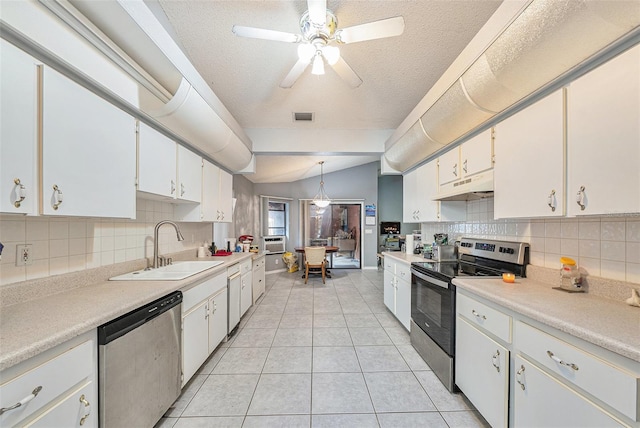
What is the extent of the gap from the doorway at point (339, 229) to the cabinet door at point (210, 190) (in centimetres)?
424

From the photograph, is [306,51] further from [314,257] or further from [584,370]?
[314,257]

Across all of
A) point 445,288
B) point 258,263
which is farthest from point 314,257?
point 445,288

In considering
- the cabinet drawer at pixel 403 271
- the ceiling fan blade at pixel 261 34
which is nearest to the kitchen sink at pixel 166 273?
the ceiling fan blade at pixel 261 34

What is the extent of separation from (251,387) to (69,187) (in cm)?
184

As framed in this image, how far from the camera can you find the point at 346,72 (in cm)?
184

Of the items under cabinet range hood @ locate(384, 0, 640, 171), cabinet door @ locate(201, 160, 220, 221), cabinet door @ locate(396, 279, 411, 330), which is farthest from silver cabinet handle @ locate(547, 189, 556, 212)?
cabinet door @ locate(201, 160, 220, 221)

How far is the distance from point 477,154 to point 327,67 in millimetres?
A: 1526

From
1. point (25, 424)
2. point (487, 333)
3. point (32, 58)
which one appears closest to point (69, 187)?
point (32, 58)

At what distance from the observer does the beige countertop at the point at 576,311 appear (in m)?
0.88

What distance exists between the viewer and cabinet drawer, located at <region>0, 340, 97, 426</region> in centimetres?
79

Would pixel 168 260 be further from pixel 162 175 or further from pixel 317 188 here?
pixel 317 188

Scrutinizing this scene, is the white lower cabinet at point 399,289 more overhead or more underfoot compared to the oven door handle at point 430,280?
more underfoot

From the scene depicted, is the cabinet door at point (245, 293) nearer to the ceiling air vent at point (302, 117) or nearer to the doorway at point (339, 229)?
the ceiling air vent at point (302, 117)

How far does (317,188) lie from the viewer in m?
7.23
